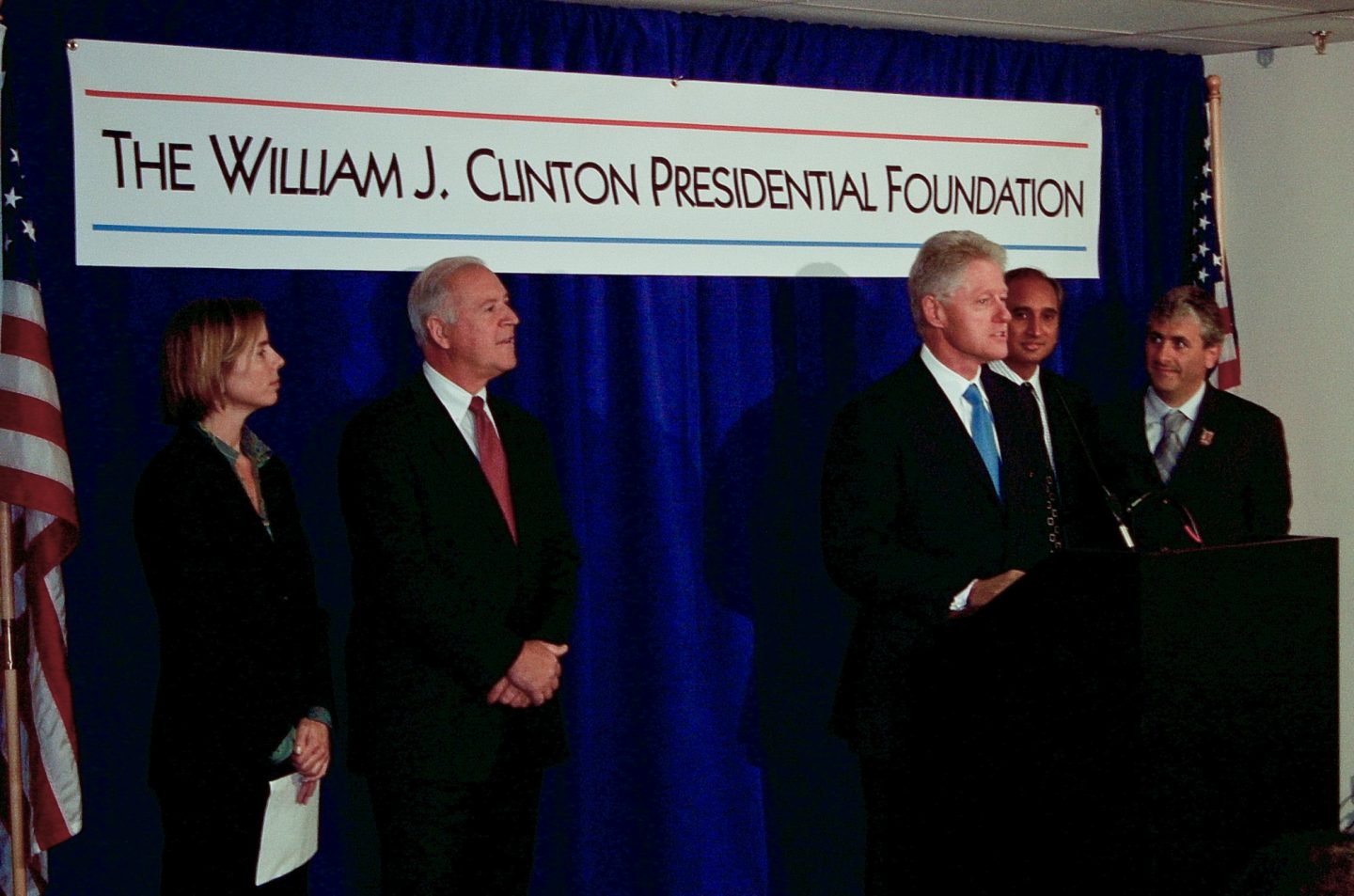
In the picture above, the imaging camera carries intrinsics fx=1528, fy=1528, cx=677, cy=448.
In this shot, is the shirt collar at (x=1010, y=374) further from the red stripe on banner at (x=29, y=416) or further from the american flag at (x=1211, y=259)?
the red stripe on banner at (x=29, y=416)

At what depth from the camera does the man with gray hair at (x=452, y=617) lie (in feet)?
10.8

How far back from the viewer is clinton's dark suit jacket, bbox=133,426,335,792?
2.97 m

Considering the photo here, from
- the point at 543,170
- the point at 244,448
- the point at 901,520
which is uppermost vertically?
the point at 543,170

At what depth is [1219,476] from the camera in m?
4.27

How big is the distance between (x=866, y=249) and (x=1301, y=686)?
6.73 ft

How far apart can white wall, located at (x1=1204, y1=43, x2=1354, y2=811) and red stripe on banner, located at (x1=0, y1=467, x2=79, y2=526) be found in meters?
3.78

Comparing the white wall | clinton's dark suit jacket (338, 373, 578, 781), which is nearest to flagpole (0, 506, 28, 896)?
clinton's dark suit jacket (338, 373, 578, 781)

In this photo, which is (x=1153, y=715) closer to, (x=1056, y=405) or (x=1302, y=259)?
(x=1056, y=405)

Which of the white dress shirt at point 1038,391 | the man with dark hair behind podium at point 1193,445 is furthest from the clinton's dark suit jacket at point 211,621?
the man with dark hair behind podium at point 1193,445

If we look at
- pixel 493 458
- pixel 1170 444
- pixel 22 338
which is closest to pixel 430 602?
pixel 493 458

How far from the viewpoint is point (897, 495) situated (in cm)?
345

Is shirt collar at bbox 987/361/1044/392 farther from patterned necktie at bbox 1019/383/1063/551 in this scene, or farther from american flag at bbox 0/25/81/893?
american flag at bbox 0/25/81/893

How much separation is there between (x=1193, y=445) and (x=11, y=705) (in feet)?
10.2

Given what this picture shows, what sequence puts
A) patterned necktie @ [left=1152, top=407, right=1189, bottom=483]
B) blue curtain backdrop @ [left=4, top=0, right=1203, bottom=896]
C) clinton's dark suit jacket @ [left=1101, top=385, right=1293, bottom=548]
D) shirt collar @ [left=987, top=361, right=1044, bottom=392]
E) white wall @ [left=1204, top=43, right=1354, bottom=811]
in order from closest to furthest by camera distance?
blue curtain backdrop @ [left=4, top=0, right=1203, bottom=896]
shirt collar @ [left=987, top=361, right=1044, bottom=392]
clinton's dark suit jacket @ [left=1101, top=385, right=1293, bottom=548]
patterned necktie @ [left=1152, top=407, right=1189, bottom=483]
white wall @ [left=1204, top=43, right=1354, bottom=811]
